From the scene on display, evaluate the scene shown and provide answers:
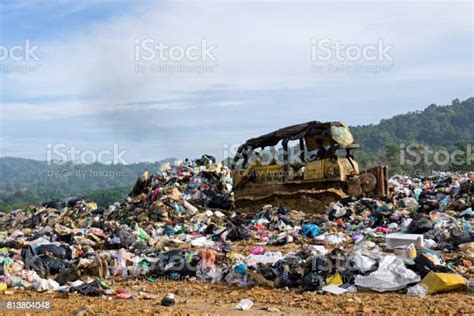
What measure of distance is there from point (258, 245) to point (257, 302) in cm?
352

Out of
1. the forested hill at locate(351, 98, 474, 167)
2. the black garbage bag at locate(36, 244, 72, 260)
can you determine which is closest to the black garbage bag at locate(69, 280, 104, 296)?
the black garbage bag at locate(36, 244, 72, 260)

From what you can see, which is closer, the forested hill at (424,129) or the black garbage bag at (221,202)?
the black garbage bag at (221,202)

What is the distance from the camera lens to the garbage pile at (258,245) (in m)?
6.15

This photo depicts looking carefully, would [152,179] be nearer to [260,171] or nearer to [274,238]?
[260,171]

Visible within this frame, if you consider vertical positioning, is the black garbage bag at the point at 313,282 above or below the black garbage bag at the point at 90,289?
above

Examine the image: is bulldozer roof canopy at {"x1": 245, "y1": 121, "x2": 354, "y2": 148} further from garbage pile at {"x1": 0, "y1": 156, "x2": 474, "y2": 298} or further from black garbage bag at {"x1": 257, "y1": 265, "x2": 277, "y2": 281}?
black garbage bag at {"x1": 257, "y1": 265, "x2": 277, "y2": 281}

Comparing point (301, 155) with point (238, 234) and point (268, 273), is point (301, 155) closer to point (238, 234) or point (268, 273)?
point (238, 234)

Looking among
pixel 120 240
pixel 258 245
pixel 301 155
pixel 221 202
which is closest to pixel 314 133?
pixel 301 155

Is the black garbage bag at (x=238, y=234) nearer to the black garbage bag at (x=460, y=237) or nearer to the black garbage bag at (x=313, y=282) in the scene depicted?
the black garbage bag at (x=460, y=237)

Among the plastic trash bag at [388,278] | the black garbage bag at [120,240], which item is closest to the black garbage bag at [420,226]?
the plastic trash bag at [388,278]

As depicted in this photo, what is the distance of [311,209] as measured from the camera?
41.4ft

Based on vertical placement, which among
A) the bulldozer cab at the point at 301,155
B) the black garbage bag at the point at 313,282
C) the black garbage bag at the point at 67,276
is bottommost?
the black garbage bag at the point at 67,276

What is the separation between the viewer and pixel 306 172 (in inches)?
503

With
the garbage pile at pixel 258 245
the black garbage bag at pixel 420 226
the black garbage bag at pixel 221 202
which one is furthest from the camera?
the black garbage bag at pixel 221 202
